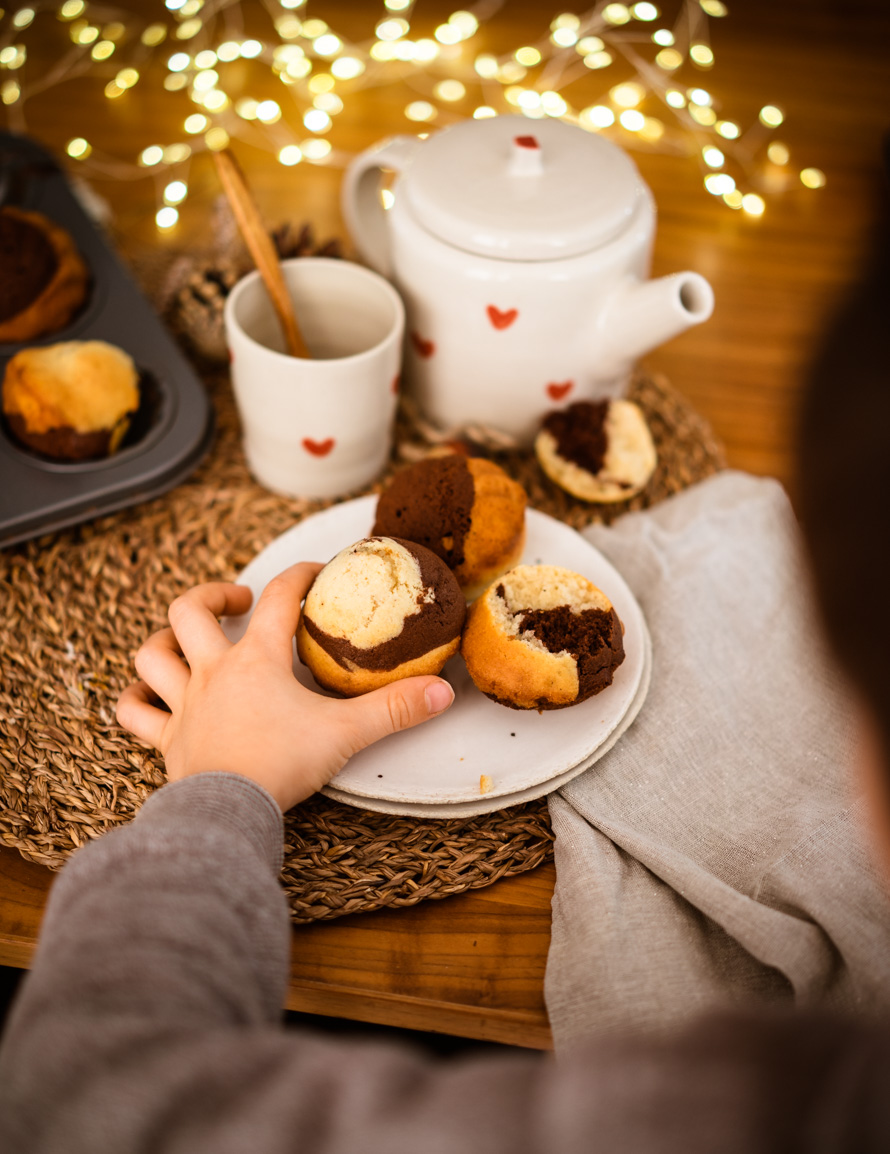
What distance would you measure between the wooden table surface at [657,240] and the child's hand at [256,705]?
0.13 meters

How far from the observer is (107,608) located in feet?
2.60

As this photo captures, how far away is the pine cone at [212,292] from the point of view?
0.93 meters

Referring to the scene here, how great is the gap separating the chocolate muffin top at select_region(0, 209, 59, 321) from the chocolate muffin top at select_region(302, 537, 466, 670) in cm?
51

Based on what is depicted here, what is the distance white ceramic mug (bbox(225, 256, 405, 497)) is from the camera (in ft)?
2.57

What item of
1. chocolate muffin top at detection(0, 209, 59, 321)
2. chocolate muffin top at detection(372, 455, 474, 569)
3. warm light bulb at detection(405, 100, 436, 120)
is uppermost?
chocolate muffin top at detection(0, 209, 59, 321)

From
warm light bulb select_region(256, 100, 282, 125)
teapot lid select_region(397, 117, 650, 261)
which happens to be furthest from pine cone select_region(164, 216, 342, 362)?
warm light bulb select_region(256, 100, 282, 125)

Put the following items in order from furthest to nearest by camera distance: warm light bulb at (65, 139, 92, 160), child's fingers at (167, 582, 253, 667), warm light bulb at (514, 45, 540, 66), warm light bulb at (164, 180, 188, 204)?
warm light bulb at (514, 45, 540, 66)
warm light bulb at (65, 139, 92, 160)
warm light bulb at (164, 180, 188, 204)
child's fingers at (167, 582, 253, 667)

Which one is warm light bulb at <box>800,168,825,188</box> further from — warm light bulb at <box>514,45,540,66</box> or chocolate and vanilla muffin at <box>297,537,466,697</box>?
chocolate and vanilla muffin at <box>297,537,466,697</box>

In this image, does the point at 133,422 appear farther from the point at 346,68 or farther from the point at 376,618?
the point at 346,68

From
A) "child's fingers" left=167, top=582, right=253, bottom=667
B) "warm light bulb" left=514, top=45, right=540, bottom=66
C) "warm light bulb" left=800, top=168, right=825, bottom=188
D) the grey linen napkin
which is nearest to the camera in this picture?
the grey linen napkin

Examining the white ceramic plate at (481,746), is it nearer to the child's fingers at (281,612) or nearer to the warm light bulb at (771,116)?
the child's fingers at (281,612)

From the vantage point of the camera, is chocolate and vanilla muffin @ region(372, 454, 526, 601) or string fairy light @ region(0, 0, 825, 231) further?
string fairy light @ region(0, 0, 825, 231)

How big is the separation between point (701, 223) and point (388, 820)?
41.9 inches

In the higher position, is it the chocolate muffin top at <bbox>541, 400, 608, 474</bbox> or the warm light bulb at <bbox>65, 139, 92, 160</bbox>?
the warm light bulb at <bbox>65, 139, 92, 160</bbox>
